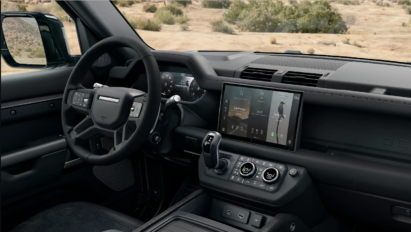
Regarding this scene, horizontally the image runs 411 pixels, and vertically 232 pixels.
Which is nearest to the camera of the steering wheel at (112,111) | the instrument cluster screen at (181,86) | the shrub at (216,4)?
the steering wheel at (112,111)

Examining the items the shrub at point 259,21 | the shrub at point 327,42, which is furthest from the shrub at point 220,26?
the shrub at point 327,42

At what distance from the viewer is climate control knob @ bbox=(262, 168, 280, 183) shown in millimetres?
1800

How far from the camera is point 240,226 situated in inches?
75.0

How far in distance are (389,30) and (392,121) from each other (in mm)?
1454

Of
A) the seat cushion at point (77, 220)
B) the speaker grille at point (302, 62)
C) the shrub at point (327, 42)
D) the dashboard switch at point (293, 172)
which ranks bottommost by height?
the seat cushion at point (77, 220)

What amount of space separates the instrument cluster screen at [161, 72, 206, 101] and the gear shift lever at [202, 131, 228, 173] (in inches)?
16.9

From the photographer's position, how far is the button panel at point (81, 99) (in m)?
1.81

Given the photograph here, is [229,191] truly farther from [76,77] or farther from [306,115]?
[76,77]

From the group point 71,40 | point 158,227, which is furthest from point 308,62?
point 71,40

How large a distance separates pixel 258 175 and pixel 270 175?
0.06 m

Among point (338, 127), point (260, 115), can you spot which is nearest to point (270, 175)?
point (260, 115)

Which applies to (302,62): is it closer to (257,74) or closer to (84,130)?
(257,74)

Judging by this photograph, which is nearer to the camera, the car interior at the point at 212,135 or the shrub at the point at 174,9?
the car interior at the point at 212,135

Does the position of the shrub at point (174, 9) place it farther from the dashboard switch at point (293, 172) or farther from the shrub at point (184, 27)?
the dashboard switch at point (293, 172)
